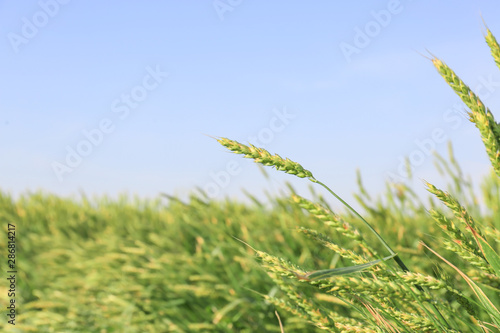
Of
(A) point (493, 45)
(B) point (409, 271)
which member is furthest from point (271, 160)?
(A) point (493, 45)

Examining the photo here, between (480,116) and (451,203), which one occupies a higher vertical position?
(480,116)

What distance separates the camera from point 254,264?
3.18m

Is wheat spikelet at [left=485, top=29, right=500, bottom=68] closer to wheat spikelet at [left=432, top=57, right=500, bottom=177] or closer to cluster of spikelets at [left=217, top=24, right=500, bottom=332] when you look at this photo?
cluster of spikelets at [left=217, top=24, right=500, bottom=332]

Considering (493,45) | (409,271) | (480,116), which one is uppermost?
(493,45)

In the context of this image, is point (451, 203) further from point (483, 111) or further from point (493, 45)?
point (493, 45)

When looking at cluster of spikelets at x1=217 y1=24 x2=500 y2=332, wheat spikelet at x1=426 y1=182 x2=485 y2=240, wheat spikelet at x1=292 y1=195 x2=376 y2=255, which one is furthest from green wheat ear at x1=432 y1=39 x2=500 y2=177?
Result: wheat spikelet at x1=292 y1=195 x2=376 y2=255

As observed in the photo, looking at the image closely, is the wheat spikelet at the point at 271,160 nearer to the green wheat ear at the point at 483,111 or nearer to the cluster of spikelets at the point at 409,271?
the cluster of spikelets at the point at 409,271

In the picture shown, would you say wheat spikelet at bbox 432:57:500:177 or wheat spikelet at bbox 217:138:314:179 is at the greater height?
wheat spikelet at bbox 217:138:314:179

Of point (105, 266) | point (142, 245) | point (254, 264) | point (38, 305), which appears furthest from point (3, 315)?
point (254, 264)

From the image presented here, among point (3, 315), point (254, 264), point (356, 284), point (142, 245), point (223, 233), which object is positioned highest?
point (3, 315)

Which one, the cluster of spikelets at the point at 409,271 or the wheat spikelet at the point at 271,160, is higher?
the wheat spikelet at the point at 271,160

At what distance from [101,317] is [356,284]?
3.32m

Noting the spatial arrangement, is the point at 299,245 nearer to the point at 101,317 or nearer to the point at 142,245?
the point at 142,245

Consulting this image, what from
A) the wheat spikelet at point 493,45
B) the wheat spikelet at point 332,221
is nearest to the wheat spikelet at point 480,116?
the wheat spikelet at point 493,45
